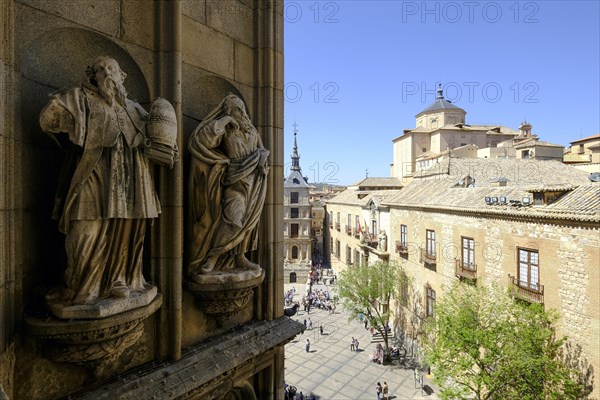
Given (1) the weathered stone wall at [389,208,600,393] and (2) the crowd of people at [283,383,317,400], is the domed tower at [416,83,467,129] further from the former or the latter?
(2) the crowd of people at [283,383,317,400]

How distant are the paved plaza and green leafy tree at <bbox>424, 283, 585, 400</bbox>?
5756mm

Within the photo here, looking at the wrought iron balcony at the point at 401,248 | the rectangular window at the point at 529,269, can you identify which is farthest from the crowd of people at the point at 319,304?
the rectangular window at the point at 529,269

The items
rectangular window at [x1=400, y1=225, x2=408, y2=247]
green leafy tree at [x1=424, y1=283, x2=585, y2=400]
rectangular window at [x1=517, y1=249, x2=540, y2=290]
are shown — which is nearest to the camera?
green leafy tree at [x1=424, y1=283, x2=585, y2=400]

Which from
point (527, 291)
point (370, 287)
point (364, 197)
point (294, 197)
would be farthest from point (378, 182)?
point (527, 291)

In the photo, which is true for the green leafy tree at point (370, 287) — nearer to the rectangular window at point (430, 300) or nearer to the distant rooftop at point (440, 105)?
the rectangular window at point (430, 300)

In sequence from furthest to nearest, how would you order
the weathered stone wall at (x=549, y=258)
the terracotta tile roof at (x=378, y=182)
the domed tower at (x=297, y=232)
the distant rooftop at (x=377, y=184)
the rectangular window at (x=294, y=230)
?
the rectangular window at (x=294, y=230)
the domed tower at (x=297, y=232)
the terracotta tile roof at (x=378, y=182)
the distant rooftop at (x=377, y=184)
the weathered stone wall at (x=549, y=258)

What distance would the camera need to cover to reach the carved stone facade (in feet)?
9.65

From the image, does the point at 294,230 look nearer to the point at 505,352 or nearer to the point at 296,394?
the point at 296,394

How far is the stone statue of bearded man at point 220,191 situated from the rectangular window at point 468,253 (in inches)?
695

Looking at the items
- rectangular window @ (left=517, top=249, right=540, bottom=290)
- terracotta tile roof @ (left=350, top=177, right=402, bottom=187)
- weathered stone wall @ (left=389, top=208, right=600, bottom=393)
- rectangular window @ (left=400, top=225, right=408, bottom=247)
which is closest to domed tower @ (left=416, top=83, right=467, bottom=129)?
terracotta tile roof @ (left=350, top=177, right=402, bottom=187)

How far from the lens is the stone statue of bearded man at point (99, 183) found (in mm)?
2914

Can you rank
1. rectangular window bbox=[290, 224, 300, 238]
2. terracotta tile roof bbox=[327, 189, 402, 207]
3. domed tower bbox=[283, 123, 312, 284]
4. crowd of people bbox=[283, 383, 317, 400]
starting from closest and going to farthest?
crowd of people bbox=[283, 383, 317, 400] → terracotta tile roof bbox=[327, 189, 402, 207] → domed tower bbox=[283, 123, 312, 284] → rectangular window bbox=[290, 224, 300, 238]

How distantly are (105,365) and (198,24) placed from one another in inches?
153

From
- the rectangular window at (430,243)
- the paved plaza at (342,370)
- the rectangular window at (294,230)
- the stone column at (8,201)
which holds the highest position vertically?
the stone column at (8,201)
